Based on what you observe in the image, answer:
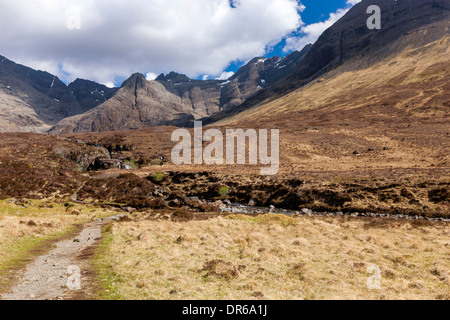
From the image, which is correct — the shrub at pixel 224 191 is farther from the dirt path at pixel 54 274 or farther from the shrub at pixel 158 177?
the dirt path at pixel 54 274

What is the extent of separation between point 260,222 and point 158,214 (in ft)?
49.0

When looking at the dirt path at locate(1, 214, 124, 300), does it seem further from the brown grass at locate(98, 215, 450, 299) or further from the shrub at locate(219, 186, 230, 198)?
the shrub at locate(219, 186, 230, 198)

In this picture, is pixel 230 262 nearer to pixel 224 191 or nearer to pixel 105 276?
pixel 105 276

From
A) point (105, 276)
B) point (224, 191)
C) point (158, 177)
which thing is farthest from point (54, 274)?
point (158, 177)

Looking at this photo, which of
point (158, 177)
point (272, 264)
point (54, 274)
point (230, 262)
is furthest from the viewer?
point (158, 177)

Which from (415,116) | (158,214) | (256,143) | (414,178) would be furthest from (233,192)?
(415,116)

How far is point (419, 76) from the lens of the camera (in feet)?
465

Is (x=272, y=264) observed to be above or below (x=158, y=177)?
below

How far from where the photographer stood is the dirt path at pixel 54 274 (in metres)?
10.5

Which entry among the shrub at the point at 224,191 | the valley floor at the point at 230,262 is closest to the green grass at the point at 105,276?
the valley floor at the point at 230,262

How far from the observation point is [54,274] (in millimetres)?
13031

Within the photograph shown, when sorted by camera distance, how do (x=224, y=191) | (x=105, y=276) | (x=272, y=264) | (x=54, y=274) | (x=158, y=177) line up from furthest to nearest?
(x=158, y=177) → (x=224, y=191) → (x=272, y=264) → (x=54, y=274) → (x=105, y=276)

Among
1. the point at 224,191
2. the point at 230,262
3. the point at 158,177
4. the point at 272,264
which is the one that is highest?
the point at 158,177

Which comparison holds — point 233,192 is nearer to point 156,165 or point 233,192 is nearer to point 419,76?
point 156,165
